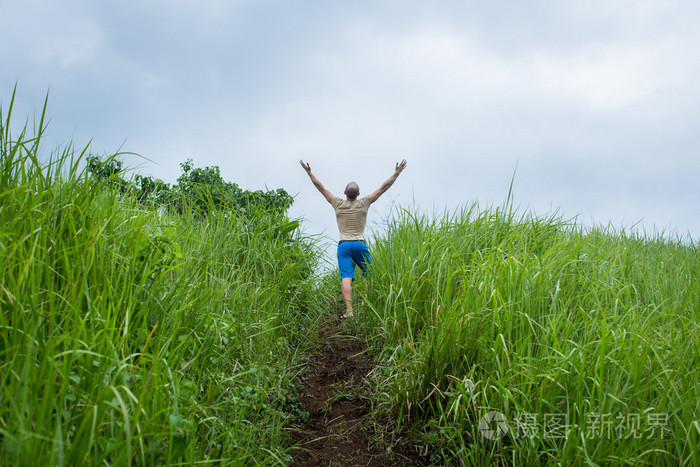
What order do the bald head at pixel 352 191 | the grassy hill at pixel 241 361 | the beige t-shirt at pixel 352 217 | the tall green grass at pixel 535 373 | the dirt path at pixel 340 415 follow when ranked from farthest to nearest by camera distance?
1. the bald head at pixel 352 191
2. the beige t-shirt at pixel 352 217
3. the dirt path at pixel 340 415
4. the tall green grass at pixel 535 373
5. the grassy hill at pixel 241 361

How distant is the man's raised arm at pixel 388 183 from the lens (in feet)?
22.7

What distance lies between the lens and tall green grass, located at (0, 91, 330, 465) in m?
1.73

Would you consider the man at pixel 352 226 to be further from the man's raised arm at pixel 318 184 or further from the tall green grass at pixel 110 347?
the tall green grass at pixel 110 347

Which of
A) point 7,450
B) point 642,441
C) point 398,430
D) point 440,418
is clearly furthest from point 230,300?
point 642,441

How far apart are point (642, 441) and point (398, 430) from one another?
62.3 inches

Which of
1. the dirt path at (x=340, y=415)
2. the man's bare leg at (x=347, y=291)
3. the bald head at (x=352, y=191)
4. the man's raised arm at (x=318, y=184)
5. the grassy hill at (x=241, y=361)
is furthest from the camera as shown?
the man's raised arm at (x=318, y=184)

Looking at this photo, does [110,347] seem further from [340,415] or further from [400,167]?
[400,167]

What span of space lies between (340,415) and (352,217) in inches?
136

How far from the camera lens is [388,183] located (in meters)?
7.02

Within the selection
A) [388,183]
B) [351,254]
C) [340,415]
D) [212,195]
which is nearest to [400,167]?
[388,183]

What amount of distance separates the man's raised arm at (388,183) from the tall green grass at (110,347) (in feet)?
10.3

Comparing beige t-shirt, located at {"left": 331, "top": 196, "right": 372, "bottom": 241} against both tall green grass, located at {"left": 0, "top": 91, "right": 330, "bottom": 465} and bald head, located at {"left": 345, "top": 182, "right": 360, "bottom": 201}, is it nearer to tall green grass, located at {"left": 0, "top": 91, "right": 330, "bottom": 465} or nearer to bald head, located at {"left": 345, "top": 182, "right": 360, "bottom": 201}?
bald head, located at {"left": 345, "top": 182, "right": 360, "bottom": 201}

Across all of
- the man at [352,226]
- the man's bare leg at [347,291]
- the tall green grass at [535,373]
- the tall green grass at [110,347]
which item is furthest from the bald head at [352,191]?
the tall green grass at [110,347]

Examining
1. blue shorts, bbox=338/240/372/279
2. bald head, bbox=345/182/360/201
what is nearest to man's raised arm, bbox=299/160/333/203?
bald head, bbox=345/182/360/201
